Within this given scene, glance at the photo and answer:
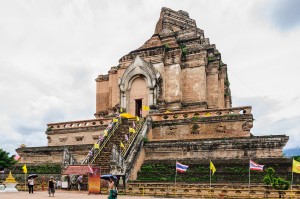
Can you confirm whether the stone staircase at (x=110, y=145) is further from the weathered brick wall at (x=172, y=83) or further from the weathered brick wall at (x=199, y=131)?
the weathered brick wall at (x=172, y=83)

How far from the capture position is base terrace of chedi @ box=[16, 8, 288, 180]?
2485 centimetres

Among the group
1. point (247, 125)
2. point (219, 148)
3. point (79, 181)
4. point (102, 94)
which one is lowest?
point (79, 181)

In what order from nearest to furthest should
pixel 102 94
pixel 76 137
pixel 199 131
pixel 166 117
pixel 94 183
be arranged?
pixel 94 183
pixel 199 131
pixel 166 117
pixel 76 137
pixel 102 94

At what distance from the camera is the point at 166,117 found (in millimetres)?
31234

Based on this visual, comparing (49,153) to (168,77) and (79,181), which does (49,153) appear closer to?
(79,181)

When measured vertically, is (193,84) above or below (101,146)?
above

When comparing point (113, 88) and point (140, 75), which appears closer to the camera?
point (140, 75)

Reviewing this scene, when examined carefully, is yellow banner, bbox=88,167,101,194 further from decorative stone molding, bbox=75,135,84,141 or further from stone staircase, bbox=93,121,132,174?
decorative stone molding, bbox=75,135,84,141

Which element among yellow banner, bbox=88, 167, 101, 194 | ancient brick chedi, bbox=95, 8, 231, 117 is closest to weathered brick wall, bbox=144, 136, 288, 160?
yellow banner, bbox=88, 167, 101, 194

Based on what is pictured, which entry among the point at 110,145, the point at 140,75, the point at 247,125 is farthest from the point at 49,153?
the point at 247,125

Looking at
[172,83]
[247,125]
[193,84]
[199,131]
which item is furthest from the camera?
[193,84]

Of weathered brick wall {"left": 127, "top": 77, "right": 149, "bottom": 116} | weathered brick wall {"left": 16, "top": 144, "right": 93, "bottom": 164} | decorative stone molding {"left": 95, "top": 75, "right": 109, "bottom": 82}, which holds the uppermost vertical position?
decorative stone molding {"left": 95, "top": 75, "right": 109, "bottom": 82}

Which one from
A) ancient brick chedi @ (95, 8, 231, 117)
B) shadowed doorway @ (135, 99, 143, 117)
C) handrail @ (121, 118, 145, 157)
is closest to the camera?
handrail @ (121, 118, 145, 157)

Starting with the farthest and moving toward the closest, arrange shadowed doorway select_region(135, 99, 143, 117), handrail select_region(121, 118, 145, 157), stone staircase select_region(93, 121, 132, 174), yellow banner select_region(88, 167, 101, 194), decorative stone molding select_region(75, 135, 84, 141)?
shadowed doorway select_region(135, 99, 143, 117) → decorative stone molding select_region(75, 135, 84, 141) → stone staircase select_region(93, 121, 132, 174) → handrail select_region(121, 118, 145, 157) → yellow banner select_region(88, 167, 101, 194)
